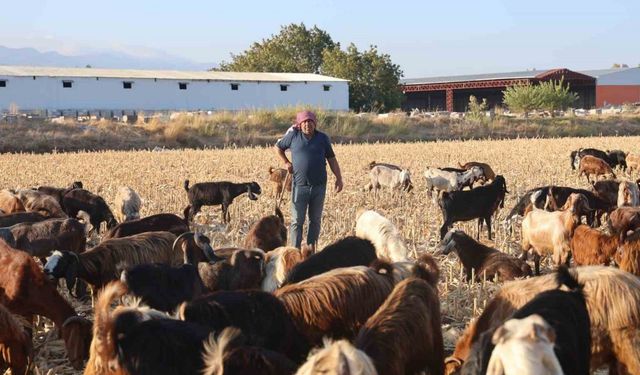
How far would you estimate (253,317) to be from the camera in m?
6.40

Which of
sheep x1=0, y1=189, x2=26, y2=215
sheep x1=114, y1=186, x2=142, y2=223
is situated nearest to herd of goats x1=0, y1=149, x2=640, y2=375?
sheep x1=0, y1=189, x2=26, y2=215

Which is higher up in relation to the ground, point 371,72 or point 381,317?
point 371,72

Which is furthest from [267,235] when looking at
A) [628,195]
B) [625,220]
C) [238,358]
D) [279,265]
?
[628,195]

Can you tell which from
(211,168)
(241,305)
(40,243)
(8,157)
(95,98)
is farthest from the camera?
(95,98)

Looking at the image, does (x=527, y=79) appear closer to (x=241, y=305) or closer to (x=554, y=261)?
(x=554, y=261)

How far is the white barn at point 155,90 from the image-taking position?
191 feet

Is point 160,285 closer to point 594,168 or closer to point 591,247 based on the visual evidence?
point 591,247

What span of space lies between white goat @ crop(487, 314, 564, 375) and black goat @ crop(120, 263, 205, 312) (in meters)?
4.02

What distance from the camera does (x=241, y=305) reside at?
644 cm

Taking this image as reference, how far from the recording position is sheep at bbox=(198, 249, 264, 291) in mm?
8844

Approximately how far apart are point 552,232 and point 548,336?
22.8 feet

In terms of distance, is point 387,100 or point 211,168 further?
point 387,100

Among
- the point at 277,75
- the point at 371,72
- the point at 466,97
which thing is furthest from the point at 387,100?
the point at 466,97

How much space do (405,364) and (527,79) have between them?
72.5 meters
